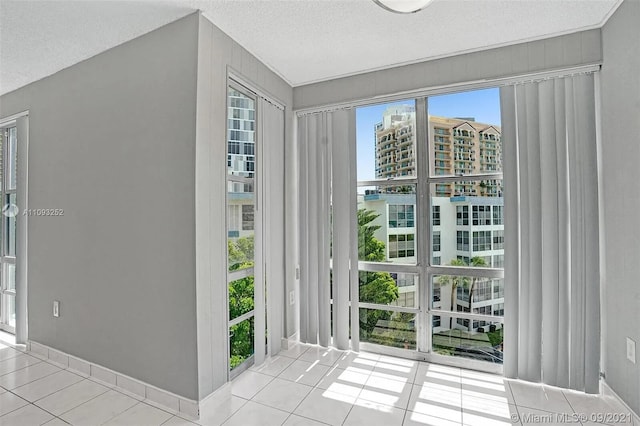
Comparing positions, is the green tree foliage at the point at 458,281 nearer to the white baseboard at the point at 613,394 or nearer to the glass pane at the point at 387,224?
the glass pane at the point at 387,224

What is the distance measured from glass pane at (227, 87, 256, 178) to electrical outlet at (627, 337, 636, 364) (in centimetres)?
283

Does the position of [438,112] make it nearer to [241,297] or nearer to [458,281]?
[458,281]

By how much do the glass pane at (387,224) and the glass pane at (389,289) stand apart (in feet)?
0.48

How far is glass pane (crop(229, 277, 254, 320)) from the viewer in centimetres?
245

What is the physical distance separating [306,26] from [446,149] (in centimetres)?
152

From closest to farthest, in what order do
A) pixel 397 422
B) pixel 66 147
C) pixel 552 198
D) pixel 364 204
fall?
pixel 397 422 < pixel 552 198 < pixel 66 147 < pixel 364 204

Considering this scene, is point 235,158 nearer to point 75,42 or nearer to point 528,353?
point 75,42

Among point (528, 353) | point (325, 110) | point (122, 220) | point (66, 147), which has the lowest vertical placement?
point (528, 353)

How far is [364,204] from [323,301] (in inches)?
40.4

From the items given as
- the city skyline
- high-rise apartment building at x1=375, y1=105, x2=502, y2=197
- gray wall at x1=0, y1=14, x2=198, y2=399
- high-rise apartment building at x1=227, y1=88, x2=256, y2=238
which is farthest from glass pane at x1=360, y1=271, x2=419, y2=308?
gray wall at x1=0, y1=14, x2=198, y2=399

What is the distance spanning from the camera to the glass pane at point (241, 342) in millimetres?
2428

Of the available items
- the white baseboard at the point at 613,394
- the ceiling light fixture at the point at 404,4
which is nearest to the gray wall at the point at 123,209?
the ceiling light fixture at the point at 404,4

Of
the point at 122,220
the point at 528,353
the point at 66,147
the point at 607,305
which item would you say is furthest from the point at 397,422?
the point at 66,147

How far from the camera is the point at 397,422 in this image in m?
1.93
